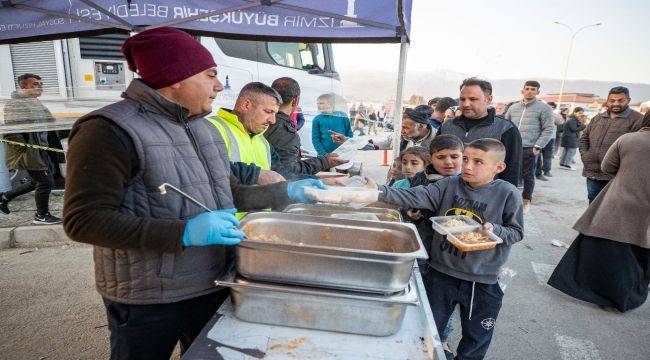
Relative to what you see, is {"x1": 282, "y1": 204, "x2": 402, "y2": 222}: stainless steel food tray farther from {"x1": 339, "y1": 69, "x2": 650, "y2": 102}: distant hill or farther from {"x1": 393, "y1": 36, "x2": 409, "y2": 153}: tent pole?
{"x1": 339, "y1": 69, "x2": 650, "y2": 102}: distant hill

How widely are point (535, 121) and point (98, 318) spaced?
5.96m

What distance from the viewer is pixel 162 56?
46.6 inches

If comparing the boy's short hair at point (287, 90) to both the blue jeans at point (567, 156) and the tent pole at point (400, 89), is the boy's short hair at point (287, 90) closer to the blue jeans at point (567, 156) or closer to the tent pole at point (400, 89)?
the tent pole at point (400, 89)

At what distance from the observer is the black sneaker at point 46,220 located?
4311 millimetres

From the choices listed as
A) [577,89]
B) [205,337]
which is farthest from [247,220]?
[577,89]

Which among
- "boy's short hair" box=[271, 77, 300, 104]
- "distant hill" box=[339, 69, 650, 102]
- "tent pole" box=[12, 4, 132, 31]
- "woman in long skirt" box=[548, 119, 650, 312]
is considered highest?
"distant hill" box=[339, 69, 650, 102]

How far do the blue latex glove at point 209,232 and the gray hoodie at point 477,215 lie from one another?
38.2 inches

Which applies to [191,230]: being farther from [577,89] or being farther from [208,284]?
[577,89]

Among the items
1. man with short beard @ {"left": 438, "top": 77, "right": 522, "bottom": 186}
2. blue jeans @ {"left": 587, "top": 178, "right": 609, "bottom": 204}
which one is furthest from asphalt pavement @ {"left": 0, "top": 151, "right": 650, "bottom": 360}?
man with short beard @ {"left": 438, "top": 77, "right": 522, "bottom": 186}

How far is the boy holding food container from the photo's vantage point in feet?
6.22

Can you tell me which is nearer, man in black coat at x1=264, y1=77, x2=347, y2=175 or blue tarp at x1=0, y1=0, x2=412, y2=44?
man in black coat at x1=264, y1=77, x2=347, y2=175

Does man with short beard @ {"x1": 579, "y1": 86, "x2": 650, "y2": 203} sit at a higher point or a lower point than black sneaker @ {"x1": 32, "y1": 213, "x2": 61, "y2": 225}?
higher

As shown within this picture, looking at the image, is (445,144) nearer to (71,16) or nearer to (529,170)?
(71,16)

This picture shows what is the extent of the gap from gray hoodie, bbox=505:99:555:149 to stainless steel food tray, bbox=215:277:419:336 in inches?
203
